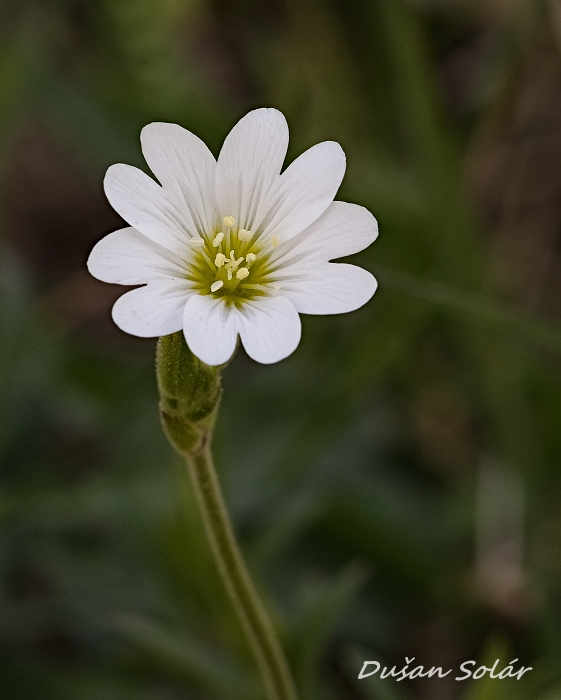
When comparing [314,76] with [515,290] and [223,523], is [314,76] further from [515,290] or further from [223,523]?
[223,523]

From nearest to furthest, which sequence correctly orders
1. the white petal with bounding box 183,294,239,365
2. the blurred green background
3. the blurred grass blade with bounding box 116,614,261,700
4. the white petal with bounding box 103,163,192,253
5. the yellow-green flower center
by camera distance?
the white petal with bounding box 183,294,239,365 → the white petal with bounding box 103,163,192,253 → the yellow-green flower center → the blurred grass blade with bounding box 116,614,261,700 → the blurred green background

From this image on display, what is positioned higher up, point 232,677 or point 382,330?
point 382,330

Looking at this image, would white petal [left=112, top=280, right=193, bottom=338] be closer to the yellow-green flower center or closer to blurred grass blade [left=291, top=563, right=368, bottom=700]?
the yellow-green flower center

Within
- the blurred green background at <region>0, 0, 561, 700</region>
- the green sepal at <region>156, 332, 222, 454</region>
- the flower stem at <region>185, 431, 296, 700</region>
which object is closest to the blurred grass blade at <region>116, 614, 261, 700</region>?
the blurred green background at <region>0, 0, 561, 700</region>

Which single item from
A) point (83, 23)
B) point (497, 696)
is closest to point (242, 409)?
point (497, 696)

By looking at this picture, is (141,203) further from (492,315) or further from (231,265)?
(492,315)

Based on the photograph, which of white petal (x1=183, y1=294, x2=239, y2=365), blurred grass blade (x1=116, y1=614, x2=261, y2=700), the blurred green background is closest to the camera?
white petal (x1=183, y1=294, x2=239, y2=365)

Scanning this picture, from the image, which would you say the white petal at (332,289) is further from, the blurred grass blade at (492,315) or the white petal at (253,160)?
the blurred grass blade at (492,315)
